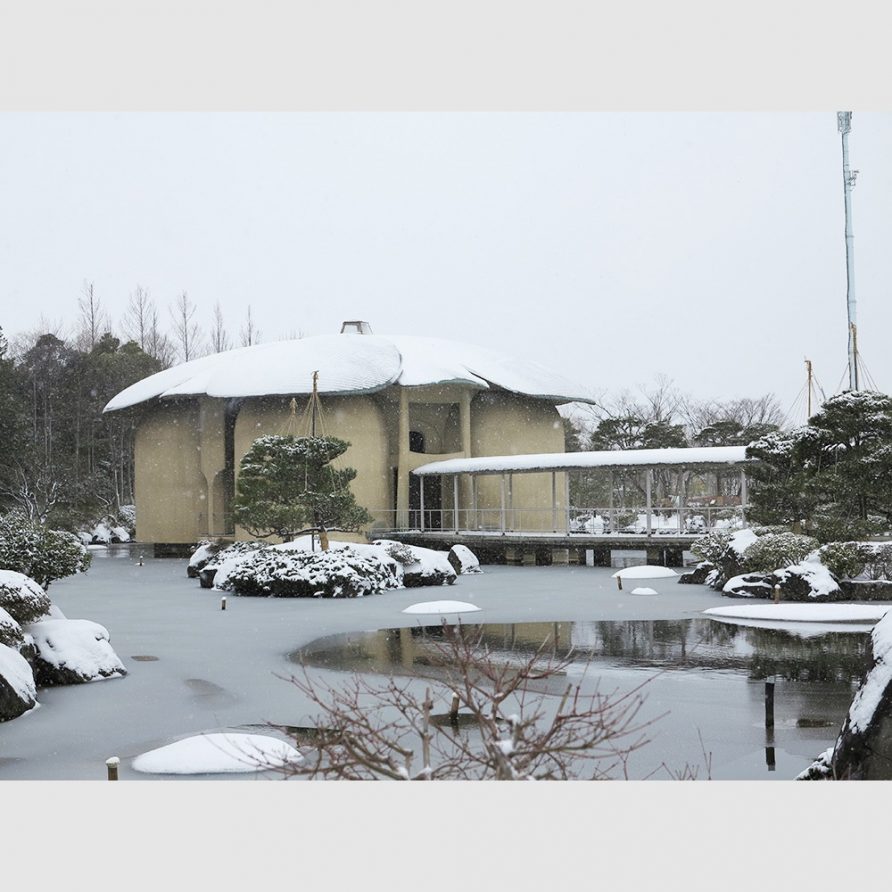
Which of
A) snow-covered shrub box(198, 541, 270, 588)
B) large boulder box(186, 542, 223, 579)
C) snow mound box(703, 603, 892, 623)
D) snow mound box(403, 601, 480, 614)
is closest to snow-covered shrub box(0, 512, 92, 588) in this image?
snow mound box(403, 601, 480, 614)

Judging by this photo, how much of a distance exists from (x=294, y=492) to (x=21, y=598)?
872 cm

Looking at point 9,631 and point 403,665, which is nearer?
point 9,631

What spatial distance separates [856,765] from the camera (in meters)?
4.35

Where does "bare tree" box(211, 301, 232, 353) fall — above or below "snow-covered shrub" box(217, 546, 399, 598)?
above

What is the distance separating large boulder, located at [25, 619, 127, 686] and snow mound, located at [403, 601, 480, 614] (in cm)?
446

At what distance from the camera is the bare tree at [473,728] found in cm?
318

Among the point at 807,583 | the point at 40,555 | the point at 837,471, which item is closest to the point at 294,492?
the point at 40,555

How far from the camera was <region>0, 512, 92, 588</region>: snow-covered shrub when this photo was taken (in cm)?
1114

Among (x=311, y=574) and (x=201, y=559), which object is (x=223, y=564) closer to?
(x=311, y=574)

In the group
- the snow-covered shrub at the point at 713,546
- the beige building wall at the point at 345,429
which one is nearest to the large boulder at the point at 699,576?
the snow-covered shrub at the point at 713,546

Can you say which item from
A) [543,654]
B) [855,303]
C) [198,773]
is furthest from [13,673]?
[855,303]

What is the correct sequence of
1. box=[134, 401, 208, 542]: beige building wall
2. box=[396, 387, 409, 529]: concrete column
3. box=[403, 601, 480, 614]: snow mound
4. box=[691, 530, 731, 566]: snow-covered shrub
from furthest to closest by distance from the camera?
box=[134, 401, 208, 542]: beige building wall
box=[396, 387, 409, 529]: concrete column
box=[691, 530, 731, 566]: snow-covered shrub
box=[403, 601, 480, 614]: snow mound

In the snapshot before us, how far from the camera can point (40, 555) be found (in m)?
11.2

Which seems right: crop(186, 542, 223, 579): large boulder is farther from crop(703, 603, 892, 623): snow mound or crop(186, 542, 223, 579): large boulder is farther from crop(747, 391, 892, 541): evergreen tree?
crop(703, 603, 892, 623): snow mound
